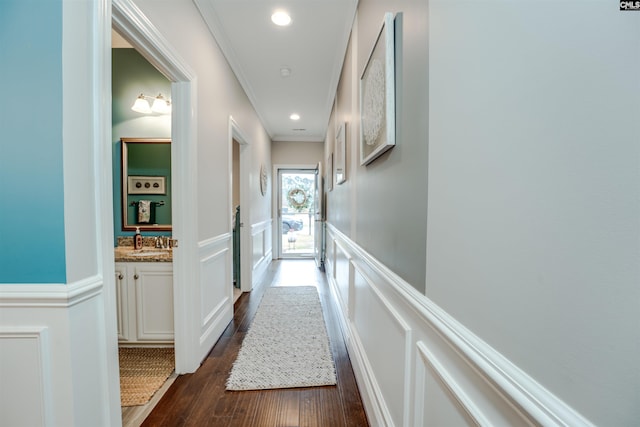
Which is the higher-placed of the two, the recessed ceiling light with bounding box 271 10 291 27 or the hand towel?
the recessed ceiling light with bounding box 271 10 291 27

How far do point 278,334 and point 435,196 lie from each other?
219 centimetres

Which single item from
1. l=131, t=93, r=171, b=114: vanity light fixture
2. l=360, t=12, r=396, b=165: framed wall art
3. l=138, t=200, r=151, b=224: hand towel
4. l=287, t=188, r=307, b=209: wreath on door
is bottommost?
l=138, t=200, r=151, b=224: hand towel

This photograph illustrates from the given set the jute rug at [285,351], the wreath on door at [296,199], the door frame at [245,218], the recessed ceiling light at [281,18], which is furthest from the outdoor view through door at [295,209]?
the recessed ceiling light at [281,18]

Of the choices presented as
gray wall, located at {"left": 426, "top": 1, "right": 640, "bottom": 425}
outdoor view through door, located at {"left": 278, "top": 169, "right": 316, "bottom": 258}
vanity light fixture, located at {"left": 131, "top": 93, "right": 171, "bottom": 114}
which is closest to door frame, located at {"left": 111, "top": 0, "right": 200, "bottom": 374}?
vanity light fixture, located at {"left": 131, "top": 93, "right": 171, "bottom": 114}

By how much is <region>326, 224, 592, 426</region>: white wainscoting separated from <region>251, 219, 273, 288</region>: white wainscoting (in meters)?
2.57

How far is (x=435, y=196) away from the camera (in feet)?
2.62

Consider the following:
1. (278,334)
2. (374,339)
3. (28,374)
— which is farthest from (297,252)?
(28,374)

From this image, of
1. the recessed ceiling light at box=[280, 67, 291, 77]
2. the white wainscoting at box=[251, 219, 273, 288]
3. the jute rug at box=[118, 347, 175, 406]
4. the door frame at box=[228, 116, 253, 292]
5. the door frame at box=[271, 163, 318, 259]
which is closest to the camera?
the jute rug at box=[118, 347, 175, 406]

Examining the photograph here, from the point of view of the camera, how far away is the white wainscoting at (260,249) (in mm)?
4020

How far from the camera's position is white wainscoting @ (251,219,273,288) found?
13.2 feet

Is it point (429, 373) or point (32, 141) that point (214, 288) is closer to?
point (32, 141)

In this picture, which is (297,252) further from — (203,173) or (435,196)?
(435,196)

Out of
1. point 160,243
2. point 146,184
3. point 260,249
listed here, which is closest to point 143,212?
point 146,184

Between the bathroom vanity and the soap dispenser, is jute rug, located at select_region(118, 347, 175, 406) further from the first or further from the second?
the soap dispenser
